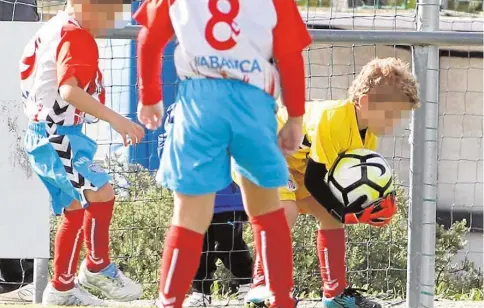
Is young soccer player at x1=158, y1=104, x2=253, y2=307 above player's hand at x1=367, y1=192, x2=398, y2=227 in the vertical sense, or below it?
below

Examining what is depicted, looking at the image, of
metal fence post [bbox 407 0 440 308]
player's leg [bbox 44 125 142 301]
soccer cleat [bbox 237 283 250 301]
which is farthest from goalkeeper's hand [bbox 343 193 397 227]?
soccer cleat [bbox 237 283 250 301]

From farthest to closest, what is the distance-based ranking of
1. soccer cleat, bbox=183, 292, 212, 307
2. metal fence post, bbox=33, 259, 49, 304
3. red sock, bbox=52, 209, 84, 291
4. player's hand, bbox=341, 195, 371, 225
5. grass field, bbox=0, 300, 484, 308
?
soccer cleat, bbox=183, 292, 212, 307
grass field, bbox=0, 300, 484, 308
metal fence post, bbox=33, 259, 49, 304
red sock, bbox=52, 209, 84, 291
player's hand, bbox=341, 195, 371, 225

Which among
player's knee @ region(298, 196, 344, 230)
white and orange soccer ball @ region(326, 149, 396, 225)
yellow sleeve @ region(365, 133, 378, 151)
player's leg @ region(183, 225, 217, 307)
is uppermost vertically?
yellow sleeve @ region(365, 133, 378, 151)

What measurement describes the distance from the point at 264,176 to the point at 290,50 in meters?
0.44

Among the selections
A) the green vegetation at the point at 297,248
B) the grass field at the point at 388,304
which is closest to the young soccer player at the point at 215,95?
the grass field at the point at 388,304

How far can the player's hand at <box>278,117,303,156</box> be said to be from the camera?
393 cm

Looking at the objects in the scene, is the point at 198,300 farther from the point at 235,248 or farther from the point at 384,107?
the point at 384,107

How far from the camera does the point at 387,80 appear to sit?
478 centimetres

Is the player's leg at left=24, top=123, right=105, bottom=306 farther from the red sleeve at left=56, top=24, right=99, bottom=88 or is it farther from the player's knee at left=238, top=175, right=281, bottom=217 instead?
the player's knee at left=238, top=175, right=281, bottom=217

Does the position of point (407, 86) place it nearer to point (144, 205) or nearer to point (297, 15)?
point (297, 15)

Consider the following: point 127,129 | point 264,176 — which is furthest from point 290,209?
point 264,176

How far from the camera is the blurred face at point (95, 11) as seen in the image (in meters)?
4.64

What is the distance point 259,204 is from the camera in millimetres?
3975

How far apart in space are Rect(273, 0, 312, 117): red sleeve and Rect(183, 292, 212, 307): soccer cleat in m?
2.23
